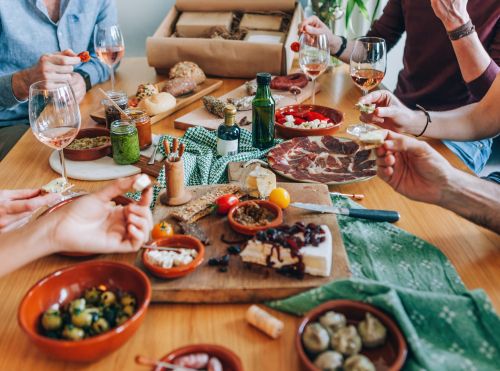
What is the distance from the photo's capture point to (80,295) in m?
0.94

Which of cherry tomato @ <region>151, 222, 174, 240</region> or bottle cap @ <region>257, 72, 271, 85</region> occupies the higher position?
bottle cap @ <region>257, 72, 271, 85</region>

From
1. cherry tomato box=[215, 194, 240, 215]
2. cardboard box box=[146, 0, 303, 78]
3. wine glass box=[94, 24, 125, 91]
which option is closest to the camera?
cherry tomato box=[215, 194, 240, 215]

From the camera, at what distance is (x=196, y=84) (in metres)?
2.25

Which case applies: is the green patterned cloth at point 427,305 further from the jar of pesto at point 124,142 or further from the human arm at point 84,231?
the jar of pesto at point 124,142

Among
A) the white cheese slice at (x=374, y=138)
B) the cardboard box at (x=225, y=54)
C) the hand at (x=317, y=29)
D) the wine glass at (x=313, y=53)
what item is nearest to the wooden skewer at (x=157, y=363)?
the white cheese slice at (x=374, y=138)

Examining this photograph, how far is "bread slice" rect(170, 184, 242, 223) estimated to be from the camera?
1211mm

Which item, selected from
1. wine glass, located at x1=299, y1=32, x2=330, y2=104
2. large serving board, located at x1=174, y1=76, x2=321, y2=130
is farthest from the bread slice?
wine glass, located at x1=299, y1=32, x2=330, y2=104

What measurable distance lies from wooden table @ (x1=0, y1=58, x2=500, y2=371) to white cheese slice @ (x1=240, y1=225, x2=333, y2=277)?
0.35 feet

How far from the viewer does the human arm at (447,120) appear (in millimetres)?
1676

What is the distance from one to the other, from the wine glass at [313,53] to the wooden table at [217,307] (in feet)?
2.05

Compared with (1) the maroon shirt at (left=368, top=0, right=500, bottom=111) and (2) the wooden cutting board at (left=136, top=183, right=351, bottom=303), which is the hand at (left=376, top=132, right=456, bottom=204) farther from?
(1) the maroon shirt at (left=368, top=0, right=500, bottom=111)

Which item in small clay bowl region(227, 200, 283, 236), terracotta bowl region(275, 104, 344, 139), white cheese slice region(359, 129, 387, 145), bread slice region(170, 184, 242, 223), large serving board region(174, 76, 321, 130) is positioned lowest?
large serving board region(174, 76, 321, 130)

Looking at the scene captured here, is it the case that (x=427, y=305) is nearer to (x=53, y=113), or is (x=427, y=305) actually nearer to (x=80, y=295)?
(x=80, y=295)

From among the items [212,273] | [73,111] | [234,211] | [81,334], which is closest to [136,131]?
[73,111]
